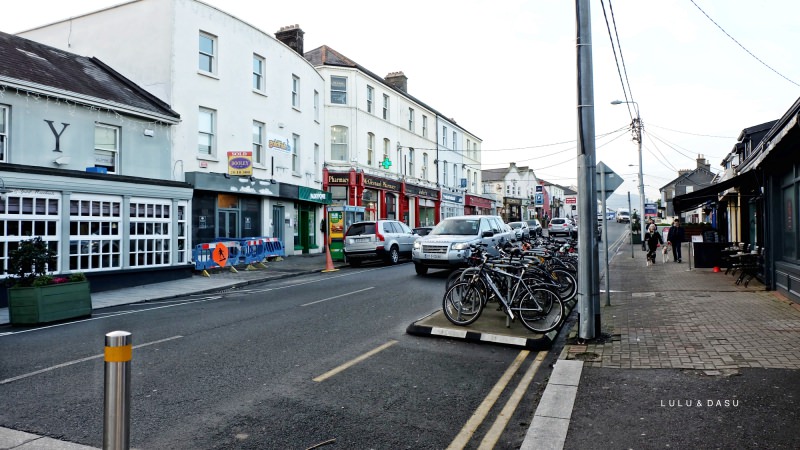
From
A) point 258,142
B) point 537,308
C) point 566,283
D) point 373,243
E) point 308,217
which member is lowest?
point 537,308

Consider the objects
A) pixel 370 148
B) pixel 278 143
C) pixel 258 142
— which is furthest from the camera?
pixel 370 148

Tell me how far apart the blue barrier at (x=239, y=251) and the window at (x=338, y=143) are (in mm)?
9828

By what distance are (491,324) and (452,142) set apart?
3920 cm

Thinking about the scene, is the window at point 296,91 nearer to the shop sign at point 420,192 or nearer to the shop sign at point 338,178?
A: the shop sign at point 338,178

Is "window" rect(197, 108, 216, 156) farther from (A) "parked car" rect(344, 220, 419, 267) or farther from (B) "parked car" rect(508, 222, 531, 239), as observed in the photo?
(B) "parked car" rect(508, 222, 531, 239)

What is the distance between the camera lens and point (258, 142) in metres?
22.8

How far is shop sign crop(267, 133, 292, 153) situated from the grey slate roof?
5330 mm

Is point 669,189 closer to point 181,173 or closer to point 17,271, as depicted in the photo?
point 181,173

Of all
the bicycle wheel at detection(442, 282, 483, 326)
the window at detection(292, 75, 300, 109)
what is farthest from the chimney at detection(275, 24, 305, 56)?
the bicycle wheel at detection(442, 282, 483, 326)

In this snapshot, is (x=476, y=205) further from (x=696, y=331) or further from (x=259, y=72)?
(x=696, y=331)

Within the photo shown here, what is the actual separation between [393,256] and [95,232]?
10.4 metres

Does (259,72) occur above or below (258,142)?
above

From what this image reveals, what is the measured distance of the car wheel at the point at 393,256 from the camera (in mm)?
20947

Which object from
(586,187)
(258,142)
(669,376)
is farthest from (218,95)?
(669,376)
